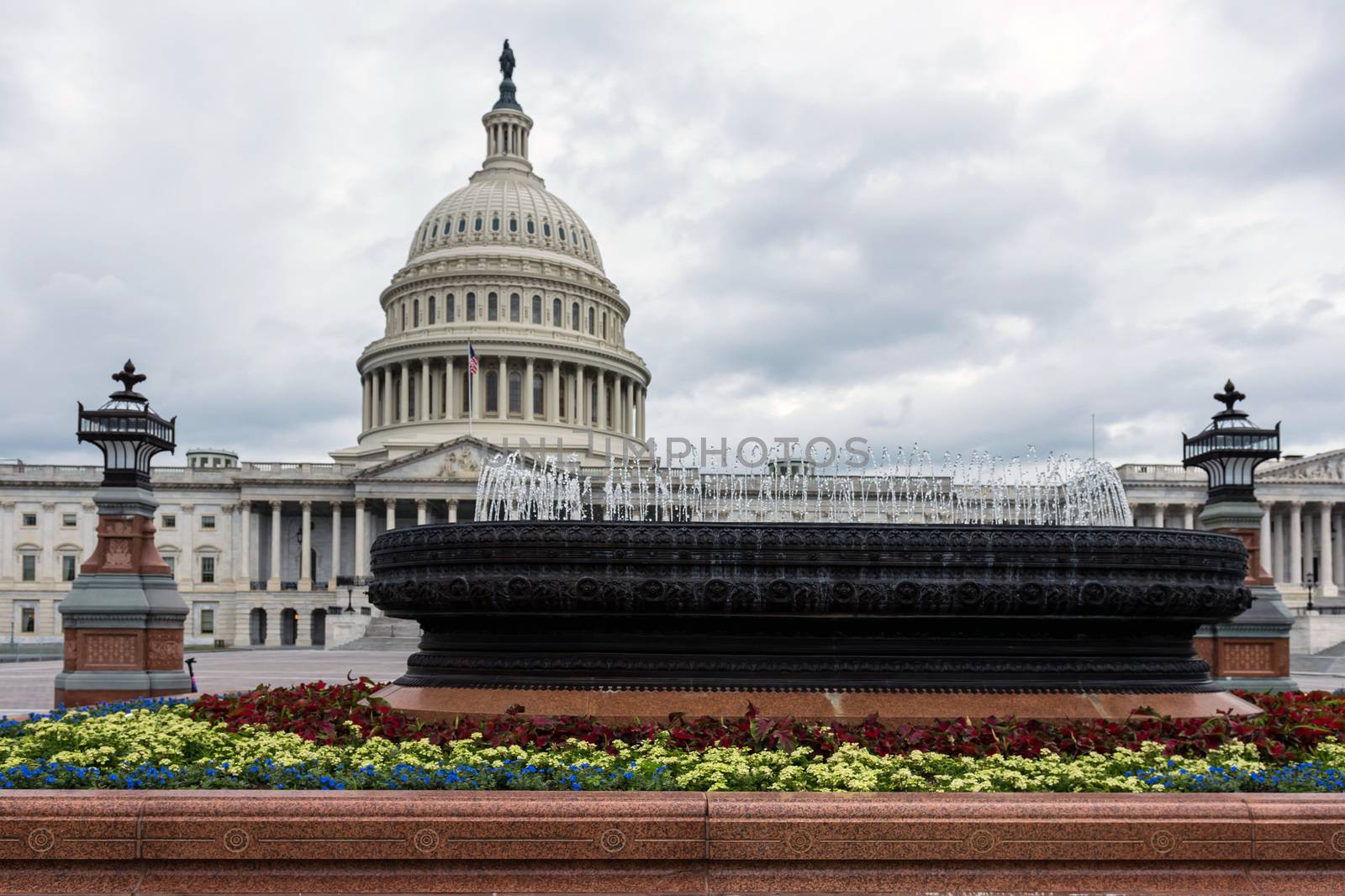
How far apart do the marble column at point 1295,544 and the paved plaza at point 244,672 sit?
75760 mm

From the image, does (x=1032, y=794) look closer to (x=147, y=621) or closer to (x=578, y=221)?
(x=147, y=621)

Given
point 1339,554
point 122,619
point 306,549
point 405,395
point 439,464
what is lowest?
point 1339,554

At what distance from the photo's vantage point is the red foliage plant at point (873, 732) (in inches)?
330

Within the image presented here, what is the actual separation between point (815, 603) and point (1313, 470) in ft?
360

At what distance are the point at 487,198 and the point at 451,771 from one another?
11699 cm

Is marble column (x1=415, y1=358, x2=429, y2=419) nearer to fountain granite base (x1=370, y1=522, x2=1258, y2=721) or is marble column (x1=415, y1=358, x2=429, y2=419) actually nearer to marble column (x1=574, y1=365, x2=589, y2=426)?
marble column (x1=574, y1=365, x2=589, y2=426)

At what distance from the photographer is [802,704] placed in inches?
368

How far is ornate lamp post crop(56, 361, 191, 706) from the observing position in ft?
72.0

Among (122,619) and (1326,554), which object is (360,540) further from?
(1326,554)

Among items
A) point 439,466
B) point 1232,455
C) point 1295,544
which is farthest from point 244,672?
point 1295,544

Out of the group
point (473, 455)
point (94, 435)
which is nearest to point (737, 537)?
point (94, 435)

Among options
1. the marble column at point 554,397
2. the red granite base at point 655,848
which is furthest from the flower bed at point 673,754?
the marble column at point 554,397

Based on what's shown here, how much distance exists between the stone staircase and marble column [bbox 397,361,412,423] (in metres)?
38.4

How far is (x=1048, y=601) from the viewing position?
9.29 meters
